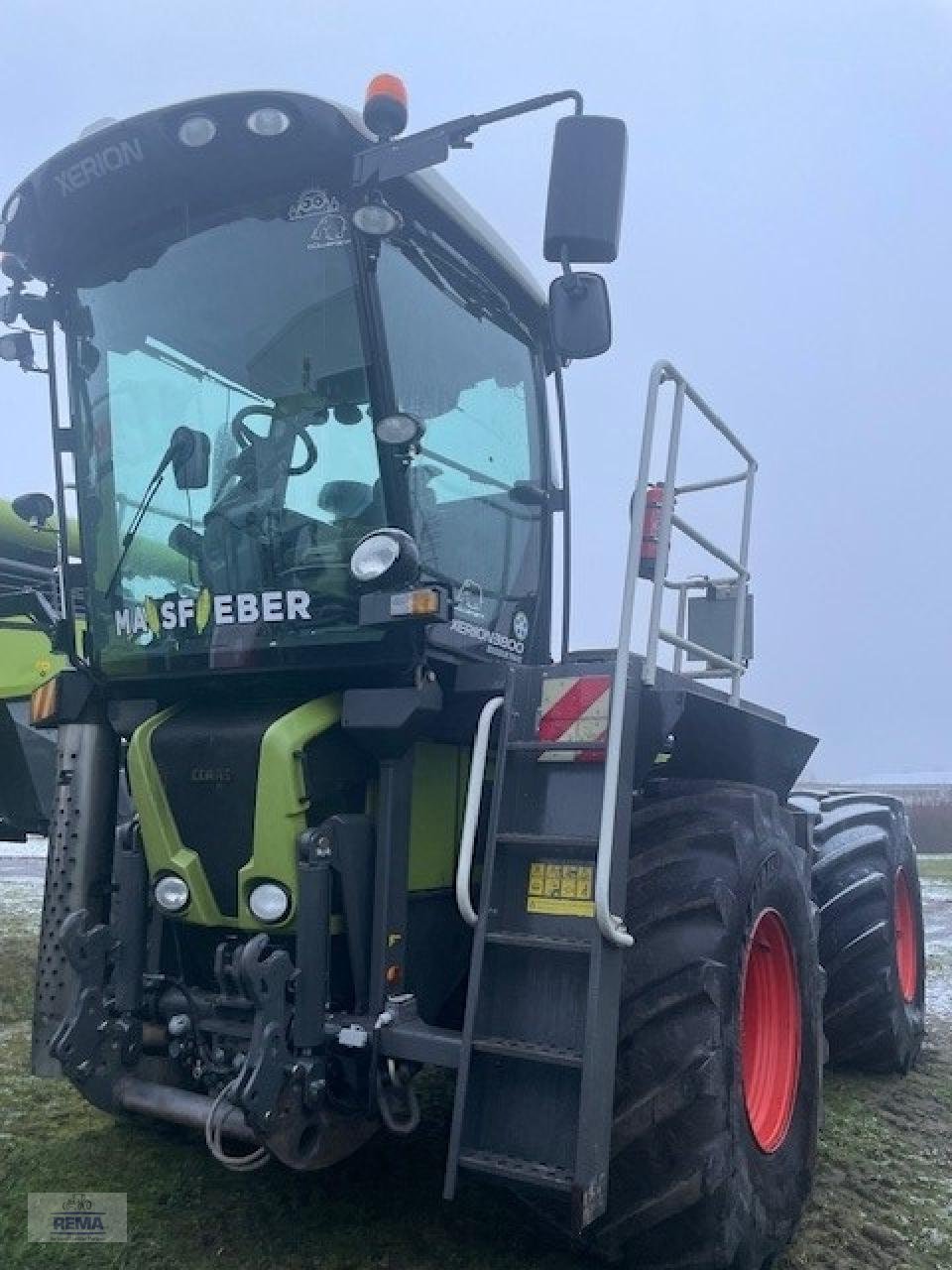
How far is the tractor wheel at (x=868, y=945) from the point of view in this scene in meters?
5.04

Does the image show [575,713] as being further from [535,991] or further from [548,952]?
[535,991]

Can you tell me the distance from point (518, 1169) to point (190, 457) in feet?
7.62

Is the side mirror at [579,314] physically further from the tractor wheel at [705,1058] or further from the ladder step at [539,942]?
the ladder step at [539,942]

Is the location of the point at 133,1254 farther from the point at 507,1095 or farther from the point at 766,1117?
the point at 766,1117

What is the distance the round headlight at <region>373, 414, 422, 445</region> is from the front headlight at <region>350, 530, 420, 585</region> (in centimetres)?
28

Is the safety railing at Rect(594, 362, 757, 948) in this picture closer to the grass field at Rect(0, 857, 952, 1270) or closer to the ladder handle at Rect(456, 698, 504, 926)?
the ladder handle at Rect(456, 698, 504, 926)

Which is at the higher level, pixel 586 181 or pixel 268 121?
pixel 268 121

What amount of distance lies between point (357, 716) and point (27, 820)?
432cm

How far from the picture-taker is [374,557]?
315 centimetres

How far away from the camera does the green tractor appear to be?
2811 millimetres

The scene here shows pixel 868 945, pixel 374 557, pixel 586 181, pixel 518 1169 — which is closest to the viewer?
pixel 518 1169

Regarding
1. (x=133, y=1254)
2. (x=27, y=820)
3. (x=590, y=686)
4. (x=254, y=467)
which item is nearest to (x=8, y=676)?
(x=27, y=820)

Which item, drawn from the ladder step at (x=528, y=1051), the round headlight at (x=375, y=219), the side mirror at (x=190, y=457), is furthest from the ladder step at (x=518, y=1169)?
the round headlight at (x=375, y=219)

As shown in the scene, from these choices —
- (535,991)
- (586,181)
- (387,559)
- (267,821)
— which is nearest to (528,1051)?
(535,991)
